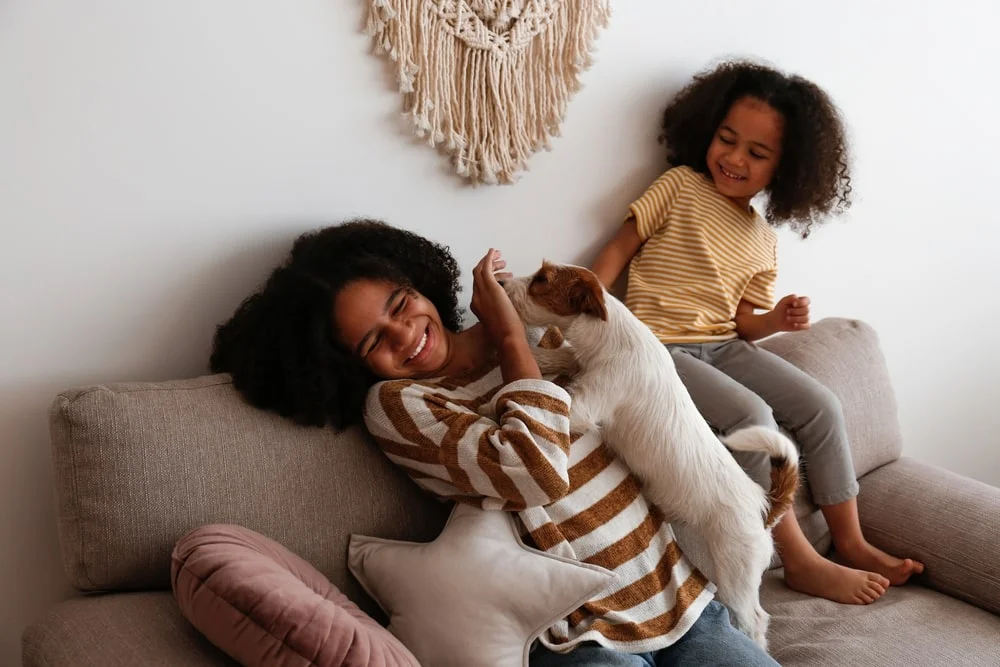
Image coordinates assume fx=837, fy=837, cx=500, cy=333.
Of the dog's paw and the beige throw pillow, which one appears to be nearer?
the beige throw pillow

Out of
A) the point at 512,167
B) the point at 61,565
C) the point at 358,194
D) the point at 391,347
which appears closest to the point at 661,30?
the point at 512,167

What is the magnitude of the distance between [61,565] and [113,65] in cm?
80

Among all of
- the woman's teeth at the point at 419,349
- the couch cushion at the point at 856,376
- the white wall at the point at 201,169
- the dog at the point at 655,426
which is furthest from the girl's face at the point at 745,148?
the woman's teeth at the point at 419,349

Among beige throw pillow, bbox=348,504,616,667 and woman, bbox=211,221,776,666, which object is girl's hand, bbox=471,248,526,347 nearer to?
woman, bbox=211,221,776,666

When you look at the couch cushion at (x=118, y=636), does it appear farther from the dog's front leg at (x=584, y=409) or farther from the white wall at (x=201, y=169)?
the dog's front leg at (x=584, y=409)

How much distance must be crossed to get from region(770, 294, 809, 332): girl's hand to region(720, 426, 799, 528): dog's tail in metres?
0.41

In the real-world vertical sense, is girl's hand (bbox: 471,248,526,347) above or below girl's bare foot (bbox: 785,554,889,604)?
above

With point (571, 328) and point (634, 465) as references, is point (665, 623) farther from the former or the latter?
point (571, 328)

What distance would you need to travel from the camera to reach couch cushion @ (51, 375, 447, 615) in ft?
3.79

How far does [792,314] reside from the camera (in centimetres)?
180

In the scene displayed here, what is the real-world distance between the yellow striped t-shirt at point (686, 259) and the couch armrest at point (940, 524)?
19.9 inches

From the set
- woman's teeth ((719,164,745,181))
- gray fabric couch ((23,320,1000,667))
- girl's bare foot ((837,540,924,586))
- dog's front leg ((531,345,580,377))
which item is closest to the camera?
gray fabric couch ((23,320,1000,667))

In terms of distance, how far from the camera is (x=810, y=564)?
1688 millimetres

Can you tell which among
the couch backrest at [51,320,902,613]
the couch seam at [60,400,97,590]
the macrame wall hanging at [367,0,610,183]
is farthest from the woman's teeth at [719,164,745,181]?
the couch seam at [60,400,97,590]
